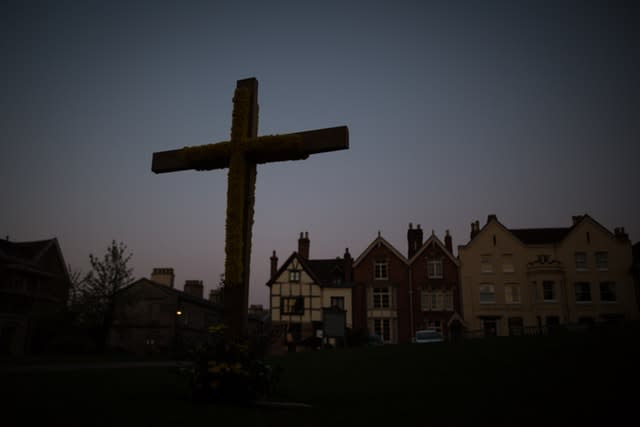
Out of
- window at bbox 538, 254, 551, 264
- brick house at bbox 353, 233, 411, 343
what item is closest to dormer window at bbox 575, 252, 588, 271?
window at bbox 538, 254, 551, 264

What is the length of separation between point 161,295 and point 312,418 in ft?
178

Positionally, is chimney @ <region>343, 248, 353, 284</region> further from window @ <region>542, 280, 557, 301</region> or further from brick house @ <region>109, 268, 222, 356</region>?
window @ <region>542, 280, 557, 301</region>

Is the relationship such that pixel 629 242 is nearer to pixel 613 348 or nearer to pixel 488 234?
pixel 488 234

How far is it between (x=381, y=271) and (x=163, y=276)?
91.7ft

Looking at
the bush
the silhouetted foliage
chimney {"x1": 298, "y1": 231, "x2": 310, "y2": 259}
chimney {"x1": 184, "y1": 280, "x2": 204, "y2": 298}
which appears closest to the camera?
the bush

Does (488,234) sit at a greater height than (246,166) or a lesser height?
greater

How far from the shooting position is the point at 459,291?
53.1 meters

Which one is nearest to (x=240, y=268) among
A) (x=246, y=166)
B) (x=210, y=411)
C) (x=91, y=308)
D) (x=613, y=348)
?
(x=246, y=166)

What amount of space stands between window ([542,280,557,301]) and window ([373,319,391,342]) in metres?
16.5

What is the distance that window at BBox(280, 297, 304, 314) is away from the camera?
54.8m

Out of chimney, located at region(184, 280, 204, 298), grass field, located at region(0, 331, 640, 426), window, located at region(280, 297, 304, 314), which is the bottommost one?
grass field, located at region(0, 331, 640, 426)

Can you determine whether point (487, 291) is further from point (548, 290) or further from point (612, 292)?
point (612, 292)

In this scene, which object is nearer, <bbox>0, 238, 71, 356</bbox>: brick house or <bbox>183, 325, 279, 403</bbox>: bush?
<bbox>183, 325, 279, 403</bbox>: bush

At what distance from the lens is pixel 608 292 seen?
5053 centimetres
